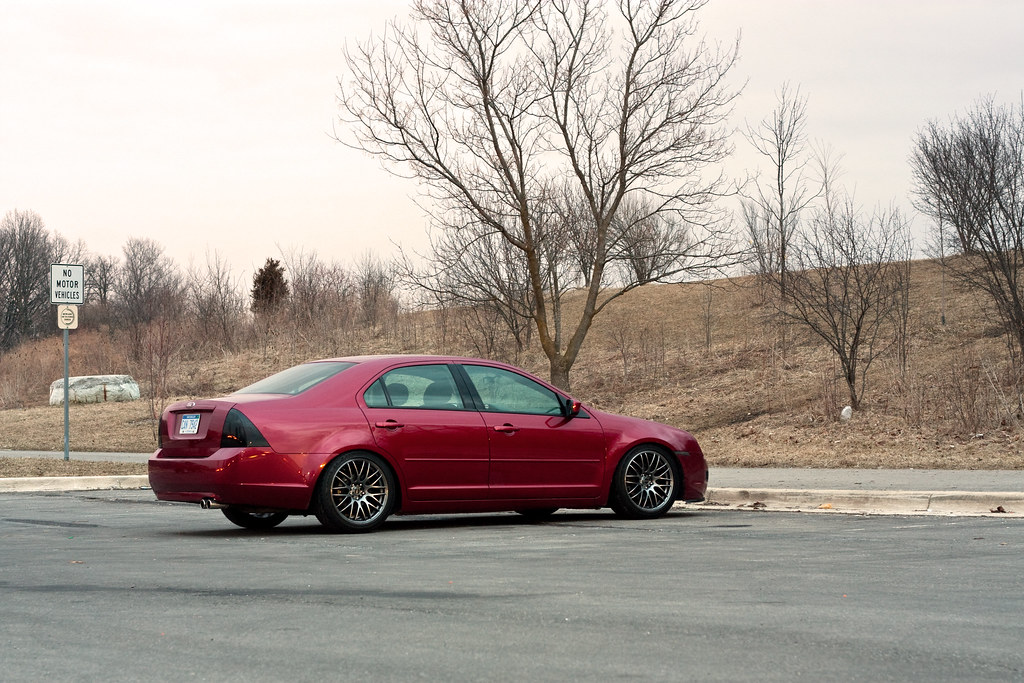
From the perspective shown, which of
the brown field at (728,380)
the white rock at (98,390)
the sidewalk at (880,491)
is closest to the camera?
the sidewalk at (880,491)

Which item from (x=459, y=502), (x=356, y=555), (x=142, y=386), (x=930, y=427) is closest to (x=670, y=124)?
(x=930, y=427)

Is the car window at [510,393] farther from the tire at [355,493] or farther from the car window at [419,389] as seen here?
the tire at [355,493]

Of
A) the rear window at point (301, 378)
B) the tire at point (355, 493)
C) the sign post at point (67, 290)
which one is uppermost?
A: the sign post at point (67, 290)

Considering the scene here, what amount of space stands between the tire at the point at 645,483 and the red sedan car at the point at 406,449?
0.01 meters

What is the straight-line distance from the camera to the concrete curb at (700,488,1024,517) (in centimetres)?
1109

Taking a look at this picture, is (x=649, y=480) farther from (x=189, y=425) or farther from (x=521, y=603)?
(x=521, y=603)

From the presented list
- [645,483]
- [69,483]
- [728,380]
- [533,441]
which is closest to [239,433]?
[533,441]

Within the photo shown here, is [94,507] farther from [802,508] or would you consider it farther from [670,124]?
[670,124]

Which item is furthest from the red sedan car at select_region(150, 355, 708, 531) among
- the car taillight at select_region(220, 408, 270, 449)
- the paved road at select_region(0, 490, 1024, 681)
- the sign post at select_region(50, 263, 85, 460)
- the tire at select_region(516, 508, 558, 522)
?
the sign post at select_region(50, 263, 85, 460)

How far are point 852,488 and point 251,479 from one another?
22.4ft

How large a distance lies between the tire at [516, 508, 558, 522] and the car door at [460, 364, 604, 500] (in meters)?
0.64

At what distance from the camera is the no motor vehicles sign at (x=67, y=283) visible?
18381 mm

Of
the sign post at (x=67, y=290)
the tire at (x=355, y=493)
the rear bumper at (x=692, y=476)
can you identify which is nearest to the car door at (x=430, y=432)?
the tire at (x=355, y=493)

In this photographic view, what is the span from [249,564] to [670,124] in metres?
17.9
